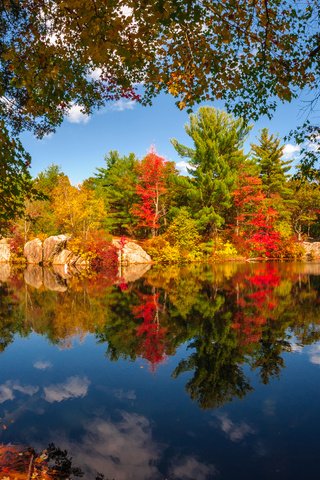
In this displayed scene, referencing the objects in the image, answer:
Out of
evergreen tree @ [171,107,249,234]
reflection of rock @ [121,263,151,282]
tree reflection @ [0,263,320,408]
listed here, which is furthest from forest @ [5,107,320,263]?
tree reflection @ [0,263,320,408]

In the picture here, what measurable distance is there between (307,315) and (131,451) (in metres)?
6.59

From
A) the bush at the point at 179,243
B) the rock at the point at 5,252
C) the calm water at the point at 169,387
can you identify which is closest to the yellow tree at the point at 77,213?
the rock at the point at 5,252

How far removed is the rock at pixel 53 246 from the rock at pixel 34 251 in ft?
1.75

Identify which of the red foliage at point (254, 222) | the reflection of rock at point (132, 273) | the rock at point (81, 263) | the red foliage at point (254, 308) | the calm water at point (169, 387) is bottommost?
the calm water at point (169, 387)

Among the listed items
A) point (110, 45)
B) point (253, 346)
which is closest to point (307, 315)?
point (253, 346)

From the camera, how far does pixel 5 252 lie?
94.6ft

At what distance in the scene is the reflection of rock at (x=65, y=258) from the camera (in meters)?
25.3

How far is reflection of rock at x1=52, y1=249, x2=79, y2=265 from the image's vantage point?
25.3 metres

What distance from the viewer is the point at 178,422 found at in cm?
396

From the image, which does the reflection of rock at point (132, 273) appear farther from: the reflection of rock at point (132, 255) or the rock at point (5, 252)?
the rock at point (5, 252)

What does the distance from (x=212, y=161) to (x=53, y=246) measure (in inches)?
578

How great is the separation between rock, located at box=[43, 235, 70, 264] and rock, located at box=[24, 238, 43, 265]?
21.0 inches

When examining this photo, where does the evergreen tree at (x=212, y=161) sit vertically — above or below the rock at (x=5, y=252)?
above

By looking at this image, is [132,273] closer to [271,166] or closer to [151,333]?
[151,333]
